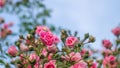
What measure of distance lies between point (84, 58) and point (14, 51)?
27.8 inches

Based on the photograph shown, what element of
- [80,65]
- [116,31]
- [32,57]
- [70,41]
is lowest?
[80,65]

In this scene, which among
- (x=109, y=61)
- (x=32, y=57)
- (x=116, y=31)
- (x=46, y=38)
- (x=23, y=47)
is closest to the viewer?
(x=32, y=57)

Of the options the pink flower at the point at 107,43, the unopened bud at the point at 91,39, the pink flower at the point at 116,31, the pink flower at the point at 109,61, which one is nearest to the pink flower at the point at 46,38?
the unopened bud at the point at 91,39

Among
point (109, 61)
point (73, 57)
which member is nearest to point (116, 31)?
point (109, 61)

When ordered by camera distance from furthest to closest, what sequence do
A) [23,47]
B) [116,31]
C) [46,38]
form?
[116,31]
[23,47]
[46,38]

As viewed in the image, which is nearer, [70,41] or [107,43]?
[70,41]

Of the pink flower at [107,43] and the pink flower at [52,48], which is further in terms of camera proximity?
the pink flower at [107,43]

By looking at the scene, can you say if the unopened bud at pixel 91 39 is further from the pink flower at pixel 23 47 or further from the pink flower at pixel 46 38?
the pink flower at pixel 23 47

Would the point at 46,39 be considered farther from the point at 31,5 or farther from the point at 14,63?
the point at 31,5

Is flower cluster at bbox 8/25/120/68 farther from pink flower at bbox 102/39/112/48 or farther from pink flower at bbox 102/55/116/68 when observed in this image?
pink flower at bbox 102/39/112/48

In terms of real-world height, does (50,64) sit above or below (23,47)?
below

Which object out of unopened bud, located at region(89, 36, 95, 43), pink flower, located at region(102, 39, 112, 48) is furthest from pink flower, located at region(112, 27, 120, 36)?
unopened bud, located at region(89, 36, 95, 43)

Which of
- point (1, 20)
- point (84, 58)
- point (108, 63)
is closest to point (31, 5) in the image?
point (1, 20)

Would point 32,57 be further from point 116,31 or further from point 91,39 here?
point 116,31
